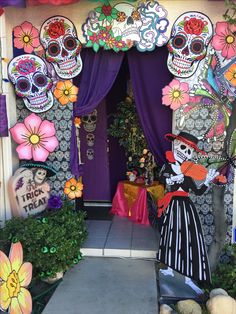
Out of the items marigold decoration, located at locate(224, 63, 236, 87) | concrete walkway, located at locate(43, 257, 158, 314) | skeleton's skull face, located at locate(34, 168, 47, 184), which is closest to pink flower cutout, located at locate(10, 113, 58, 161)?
skeleton's skull face, located at locate(34, 168, 47, 184)

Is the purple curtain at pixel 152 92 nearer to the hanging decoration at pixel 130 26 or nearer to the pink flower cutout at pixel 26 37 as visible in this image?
the hanging decoration at pixel 130 26

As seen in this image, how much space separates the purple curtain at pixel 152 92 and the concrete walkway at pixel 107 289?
1.50 meters

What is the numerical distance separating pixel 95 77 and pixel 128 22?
835mm

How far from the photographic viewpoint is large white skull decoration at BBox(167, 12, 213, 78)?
4457mm

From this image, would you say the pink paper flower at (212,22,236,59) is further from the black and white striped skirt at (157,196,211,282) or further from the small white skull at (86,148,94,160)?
the small white skull at (86,148,94,160)

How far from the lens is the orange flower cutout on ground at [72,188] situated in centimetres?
501

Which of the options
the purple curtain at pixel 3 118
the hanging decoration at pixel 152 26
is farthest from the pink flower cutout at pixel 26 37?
the hanging decoration at pixel 152 26

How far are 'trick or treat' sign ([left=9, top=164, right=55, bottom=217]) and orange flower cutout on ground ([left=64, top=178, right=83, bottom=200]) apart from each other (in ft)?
0.91

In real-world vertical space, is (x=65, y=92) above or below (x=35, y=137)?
above

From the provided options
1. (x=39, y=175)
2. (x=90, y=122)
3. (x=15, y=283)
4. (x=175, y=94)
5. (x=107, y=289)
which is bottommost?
(x=107, y=289)

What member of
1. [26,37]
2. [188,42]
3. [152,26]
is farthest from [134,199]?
[26,37]

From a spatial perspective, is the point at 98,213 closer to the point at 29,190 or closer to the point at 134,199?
the point at 134,199

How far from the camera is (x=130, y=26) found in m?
4.54

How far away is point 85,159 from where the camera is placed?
22.5 ft
